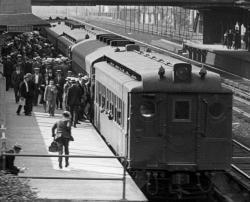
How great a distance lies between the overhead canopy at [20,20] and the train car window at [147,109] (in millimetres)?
12005

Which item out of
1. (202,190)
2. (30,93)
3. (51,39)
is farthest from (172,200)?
(51,39)

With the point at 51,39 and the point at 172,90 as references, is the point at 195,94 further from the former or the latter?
the point at 51,39

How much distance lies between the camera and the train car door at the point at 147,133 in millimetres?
17297

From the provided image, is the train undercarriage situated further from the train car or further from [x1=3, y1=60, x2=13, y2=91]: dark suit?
[x1=3, y1=60, x2=13, y2=91]: dark suit

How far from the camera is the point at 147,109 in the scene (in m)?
17.3

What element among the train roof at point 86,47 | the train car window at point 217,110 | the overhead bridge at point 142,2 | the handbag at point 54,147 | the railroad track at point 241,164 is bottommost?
the railroad track at point 241,164

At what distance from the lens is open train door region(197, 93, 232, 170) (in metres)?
17.4

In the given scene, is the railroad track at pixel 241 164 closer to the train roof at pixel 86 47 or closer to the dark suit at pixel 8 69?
the train roof at pixel 86 47

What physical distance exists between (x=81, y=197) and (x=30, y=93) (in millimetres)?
11088

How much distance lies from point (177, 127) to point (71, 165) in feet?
10.7

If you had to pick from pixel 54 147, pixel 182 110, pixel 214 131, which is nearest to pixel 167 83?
pixel 182 110

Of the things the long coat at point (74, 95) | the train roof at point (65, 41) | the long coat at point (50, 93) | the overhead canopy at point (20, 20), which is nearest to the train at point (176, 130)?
the long coat at point (74, 95)

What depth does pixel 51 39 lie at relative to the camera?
51.6 metres

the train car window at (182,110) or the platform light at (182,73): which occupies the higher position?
the platform light at (182,73)
